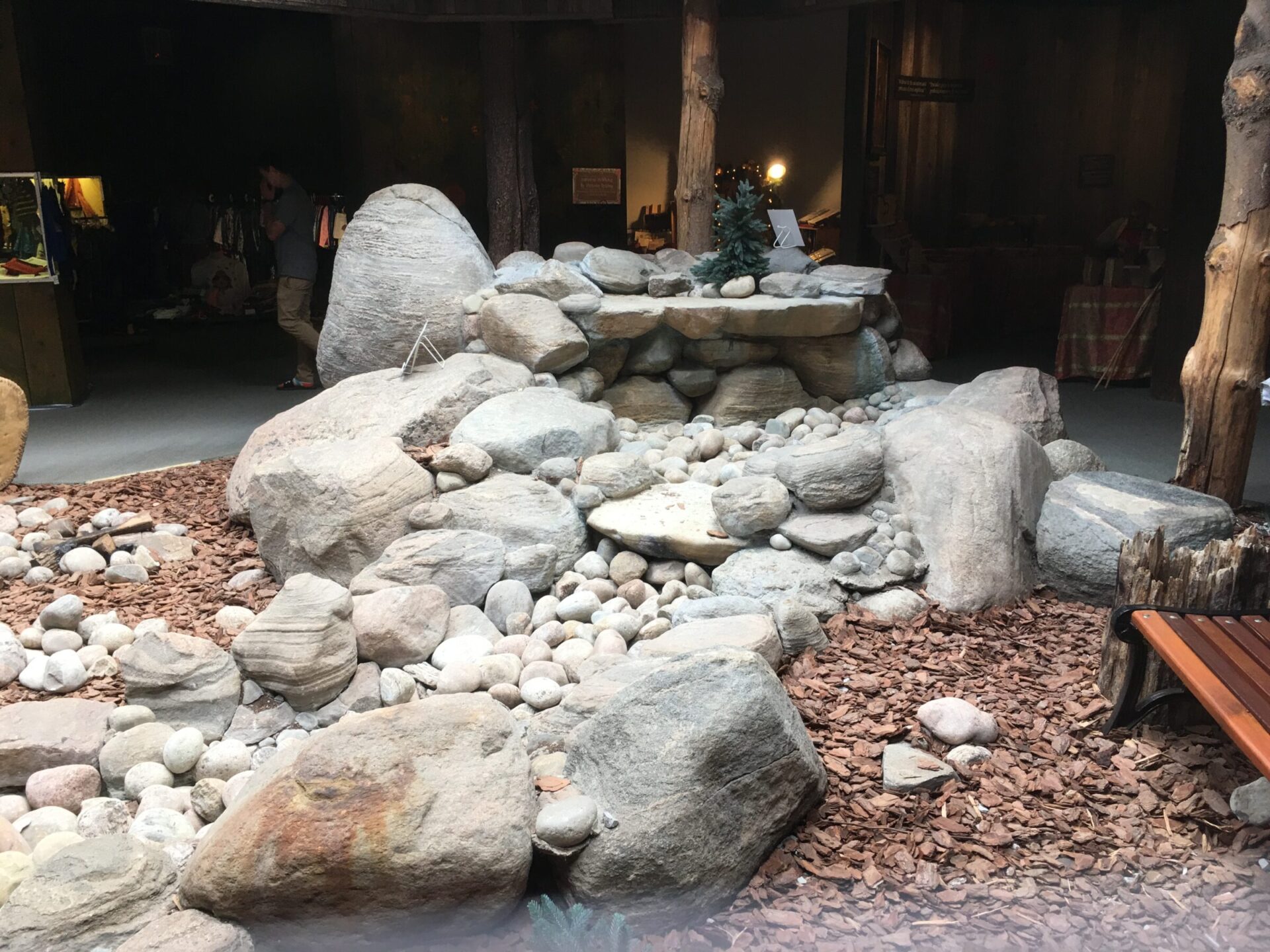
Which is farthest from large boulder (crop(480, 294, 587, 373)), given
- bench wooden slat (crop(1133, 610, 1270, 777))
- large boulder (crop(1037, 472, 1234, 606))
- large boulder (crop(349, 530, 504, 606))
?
bench wooden slat (crop(1133, 610, 1270, 777))

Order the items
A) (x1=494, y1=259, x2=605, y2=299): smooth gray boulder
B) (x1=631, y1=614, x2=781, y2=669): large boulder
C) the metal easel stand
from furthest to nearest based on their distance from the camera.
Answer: (x1=494, y1=259, x2=605, y2=299): smooth gray boulder < the metal easel stand < (x1=631, y1=614, x2=781, y2=669): large boulder

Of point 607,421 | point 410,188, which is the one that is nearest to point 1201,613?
point 607,421

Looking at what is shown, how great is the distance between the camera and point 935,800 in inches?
114

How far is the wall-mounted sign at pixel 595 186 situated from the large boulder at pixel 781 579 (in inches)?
263

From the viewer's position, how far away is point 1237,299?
468cm

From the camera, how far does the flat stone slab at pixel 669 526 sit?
14.8ft

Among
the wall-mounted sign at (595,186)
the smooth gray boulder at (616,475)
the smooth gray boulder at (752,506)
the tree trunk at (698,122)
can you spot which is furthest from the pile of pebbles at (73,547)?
the wall-mounted sign at (595,186)

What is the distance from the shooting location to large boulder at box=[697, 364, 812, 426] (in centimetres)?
642

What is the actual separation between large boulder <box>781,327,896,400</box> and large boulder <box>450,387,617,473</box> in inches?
64.4

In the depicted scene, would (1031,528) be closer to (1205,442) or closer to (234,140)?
(1205,442)

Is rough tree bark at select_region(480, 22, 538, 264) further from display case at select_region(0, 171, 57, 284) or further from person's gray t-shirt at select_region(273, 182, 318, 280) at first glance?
display case at select_region(0, 171, 57, 284)

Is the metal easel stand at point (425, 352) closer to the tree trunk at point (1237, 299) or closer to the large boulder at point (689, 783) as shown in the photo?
the large boulder at point (689, 783)

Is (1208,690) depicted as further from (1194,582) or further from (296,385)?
(296,385)

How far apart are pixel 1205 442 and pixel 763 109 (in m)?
6.54
